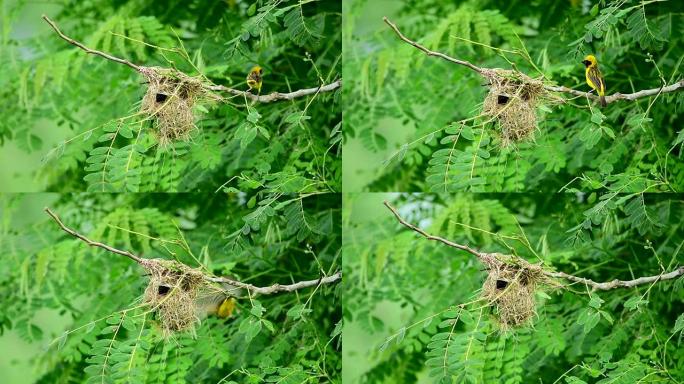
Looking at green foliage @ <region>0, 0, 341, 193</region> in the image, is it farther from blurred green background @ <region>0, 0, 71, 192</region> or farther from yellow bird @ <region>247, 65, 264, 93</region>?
yellow bird @ <region>247, 65, 264, 93</region>

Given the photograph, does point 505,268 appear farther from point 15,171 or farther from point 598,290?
point 15,171

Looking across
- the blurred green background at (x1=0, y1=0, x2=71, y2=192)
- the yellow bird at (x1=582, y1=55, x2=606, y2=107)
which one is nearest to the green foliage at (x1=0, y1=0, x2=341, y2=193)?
the blurred green background at (x1=0, y1=0, x2=71, y2=192)

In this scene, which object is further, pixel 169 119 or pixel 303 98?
pixel 303 98

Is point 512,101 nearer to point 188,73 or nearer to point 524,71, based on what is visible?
point 524,71

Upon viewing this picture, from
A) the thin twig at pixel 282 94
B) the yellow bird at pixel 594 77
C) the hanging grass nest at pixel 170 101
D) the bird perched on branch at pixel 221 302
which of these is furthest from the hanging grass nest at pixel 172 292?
the yellow bird at pixel 594 77

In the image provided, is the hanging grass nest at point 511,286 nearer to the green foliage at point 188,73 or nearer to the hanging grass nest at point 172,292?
the green foliage at point 188,73

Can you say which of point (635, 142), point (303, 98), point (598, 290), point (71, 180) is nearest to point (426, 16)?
point (303, 98)
